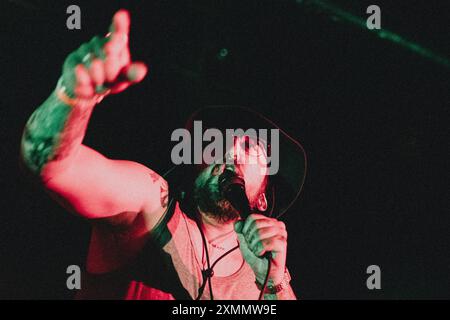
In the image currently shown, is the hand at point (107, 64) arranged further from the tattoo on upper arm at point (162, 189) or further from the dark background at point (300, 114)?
the dark background at point (300, 114)

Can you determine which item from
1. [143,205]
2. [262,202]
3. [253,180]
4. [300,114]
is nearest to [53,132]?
[143,205]

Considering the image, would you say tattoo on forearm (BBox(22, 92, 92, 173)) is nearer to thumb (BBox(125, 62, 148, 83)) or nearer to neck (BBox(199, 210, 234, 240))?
thumb (BBox(125, 62, 148, 83))

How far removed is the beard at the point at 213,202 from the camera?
5.34 ft

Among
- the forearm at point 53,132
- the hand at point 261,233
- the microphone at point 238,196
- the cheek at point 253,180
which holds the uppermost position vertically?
the cheek at point 253,180

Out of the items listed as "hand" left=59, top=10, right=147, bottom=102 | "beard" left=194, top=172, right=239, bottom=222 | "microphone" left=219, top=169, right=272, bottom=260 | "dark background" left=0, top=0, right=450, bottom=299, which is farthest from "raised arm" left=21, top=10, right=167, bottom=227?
"dark background" left=0, top=0, right=450, bottom=299

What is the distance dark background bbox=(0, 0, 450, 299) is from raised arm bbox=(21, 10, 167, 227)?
0.50 m

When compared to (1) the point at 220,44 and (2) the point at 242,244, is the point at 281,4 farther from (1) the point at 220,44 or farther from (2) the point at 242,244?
(2) the point at 242,244

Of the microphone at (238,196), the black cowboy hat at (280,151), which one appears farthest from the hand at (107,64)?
the black cowboy hat at (280,151)

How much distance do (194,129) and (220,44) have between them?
50cm

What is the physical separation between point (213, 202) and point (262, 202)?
13.9 inches

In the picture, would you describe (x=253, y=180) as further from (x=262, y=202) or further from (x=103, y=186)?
(x=103, y=186)

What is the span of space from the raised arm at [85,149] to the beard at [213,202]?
0.26 metres

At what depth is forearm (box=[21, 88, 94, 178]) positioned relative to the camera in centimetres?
88
